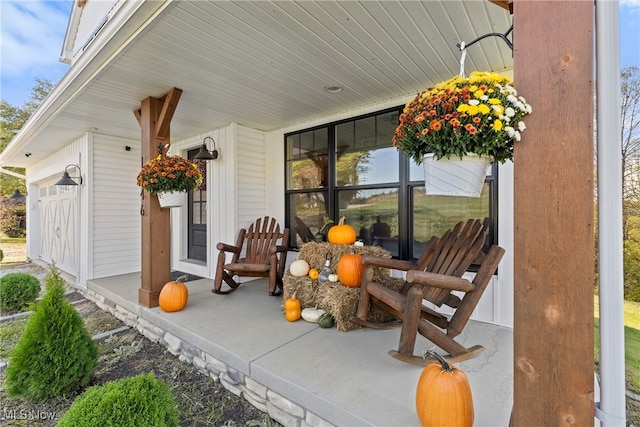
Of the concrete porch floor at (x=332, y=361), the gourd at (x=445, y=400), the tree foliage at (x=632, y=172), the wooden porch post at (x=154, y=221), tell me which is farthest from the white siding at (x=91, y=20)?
the tree foliage at (x=632, y=172)

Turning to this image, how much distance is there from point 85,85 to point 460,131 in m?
3.45

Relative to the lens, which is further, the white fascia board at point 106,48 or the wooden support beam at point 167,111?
the wooden support beam at point 167,111

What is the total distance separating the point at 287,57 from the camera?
7.95ft

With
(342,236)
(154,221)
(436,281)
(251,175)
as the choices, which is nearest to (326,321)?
(342,236)

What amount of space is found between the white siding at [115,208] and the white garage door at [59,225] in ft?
2.18

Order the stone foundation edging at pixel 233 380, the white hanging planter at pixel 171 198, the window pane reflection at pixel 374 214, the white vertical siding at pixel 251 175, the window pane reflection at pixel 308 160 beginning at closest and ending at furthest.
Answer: the stone foundation edging at pixel 233 380, the white hanging planter at pixel 171 198, the window pane reflection at pixel 374 214, the window pane reflection at pixel 308 160, the white vertical siding at pixel 251 175

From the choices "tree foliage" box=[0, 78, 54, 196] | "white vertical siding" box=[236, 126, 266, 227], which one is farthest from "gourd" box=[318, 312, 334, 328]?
"tree foliage" box=[0, 78, 54, 196]

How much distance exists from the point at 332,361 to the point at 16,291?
4.66 meters

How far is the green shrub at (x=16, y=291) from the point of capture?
3.90m

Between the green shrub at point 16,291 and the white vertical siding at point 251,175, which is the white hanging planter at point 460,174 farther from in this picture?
the green shrub at point 16,291

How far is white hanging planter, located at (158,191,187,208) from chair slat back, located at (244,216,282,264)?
3.61 feet

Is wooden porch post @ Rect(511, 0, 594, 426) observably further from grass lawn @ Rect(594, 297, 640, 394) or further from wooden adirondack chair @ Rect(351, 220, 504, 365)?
grass lawn @ Rect(594, 297, 640, 394)

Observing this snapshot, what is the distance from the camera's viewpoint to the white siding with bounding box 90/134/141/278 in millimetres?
4570

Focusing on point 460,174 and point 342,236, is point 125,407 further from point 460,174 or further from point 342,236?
point 342,236
